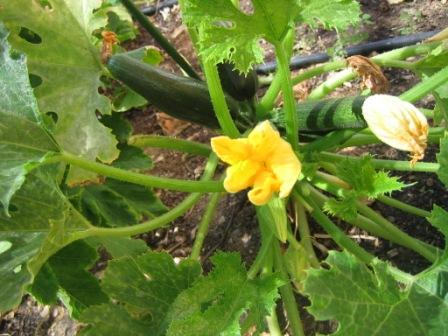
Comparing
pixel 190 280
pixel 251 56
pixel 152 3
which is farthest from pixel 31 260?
pixel 152 3

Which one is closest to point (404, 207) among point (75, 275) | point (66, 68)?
point (75, 275)

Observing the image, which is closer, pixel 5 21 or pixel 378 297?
pixel 378 297

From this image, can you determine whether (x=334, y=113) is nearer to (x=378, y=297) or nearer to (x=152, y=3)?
(x=378, y=297)

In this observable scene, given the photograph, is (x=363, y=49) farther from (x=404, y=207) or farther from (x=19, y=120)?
(x=19, y=120)

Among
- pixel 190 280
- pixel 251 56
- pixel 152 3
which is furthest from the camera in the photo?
pixel 152 3

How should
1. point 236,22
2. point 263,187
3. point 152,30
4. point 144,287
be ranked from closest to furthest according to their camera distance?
point 263,187 → point 236,22 → point 144,287 → point 152,30

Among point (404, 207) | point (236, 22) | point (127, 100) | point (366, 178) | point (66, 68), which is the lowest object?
point (127, 100)

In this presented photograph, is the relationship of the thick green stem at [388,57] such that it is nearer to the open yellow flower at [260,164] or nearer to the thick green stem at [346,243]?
the thick green stem at [346,243]
